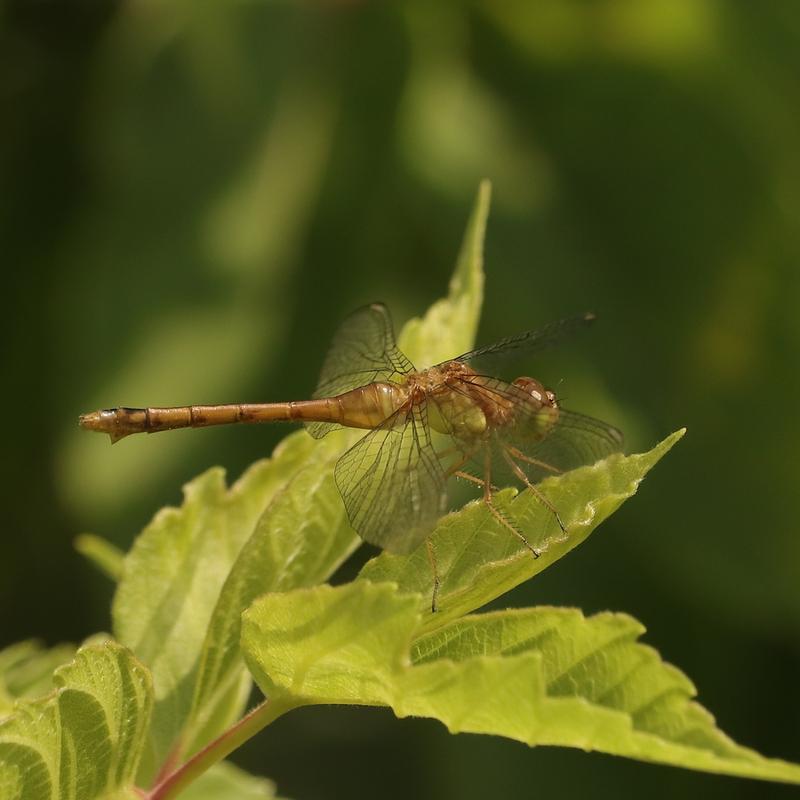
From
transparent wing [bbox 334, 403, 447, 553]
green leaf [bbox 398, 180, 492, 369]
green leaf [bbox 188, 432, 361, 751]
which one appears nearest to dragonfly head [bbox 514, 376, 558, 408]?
transparent wing [bbox 334, 403, 447, 553]

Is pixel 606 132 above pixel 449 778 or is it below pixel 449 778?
above

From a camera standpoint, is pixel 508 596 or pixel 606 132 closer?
pixel 508 596

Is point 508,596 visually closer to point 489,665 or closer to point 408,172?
point 408,172

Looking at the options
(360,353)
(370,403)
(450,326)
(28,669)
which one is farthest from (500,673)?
(360,353)

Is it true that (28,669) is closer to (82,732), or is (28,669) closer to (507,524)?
(82,732)

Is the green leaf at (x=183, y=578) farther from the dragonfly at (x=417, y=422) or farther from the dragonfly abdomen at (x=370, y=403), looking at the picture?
the dragonfly abdomen at (x=370, y=403)

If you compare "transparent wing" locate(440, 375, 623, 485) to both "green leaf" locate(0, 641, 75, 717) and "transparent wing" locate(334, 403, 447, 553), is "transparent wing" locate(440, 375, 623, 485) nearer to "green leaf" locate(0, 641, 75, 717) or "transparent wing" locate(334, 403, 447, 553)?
"transparent wing" locate(334, 403, 447, 553)

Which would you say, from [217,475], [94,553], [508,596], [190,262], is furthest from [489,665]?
[190,262]
